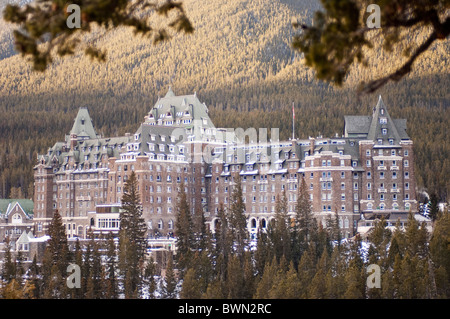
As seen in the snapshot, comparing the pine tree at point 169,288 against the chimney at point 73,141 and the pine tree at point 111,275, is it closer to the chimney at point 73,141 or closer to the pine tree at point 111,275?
the pine tree at point 111,275

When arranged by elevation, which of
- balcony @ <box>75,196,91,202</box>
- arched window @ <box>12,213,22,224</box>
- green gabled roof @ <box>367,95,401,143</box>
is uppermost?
green gabled roof @ <box>367,95,401,143</box>

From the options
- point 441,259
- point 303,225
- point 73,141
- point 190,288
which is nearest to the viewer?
point 190,288

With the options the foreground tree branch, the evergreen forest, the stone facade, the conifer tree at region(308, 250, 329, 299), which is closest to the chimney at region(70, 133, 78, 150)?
the stone facade

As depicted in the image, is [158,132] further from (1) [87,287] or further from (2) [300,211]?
(1) [87,287]

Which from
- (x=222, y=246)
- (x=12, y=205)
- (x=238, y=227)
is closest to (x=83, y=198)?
(x=12, y=205)

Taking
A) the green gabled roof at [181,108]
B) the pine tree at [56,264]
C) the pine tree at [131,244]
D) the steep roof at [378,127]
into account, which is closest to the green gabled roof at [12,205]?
the green gabled roof at [181,108]

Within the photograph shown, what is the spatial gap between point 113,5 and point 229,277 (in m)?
61.9

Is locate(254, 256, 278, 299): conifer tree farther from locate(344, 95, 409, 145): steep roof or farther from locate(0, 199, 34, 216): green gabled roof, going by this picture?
locate(0, 199, 34, 216): green gabled roof

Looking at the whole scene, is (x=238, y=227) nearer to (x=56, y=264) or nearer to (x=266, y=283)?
(x=56, y=264)

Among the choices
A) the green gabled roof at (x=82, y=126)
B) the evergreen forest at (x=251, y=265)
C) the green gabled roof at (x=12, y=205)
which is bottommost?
the evergreen forest at (x=251, y=265)

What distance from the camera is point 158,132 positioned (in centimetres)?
13850

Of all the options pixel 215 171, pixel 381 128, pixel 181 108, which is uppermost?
pixel 181 108

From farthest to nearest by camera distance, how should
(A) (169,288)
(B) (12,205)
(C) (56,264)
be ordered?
(B) (12,205), (C) (56,264), (A) (169,288)
